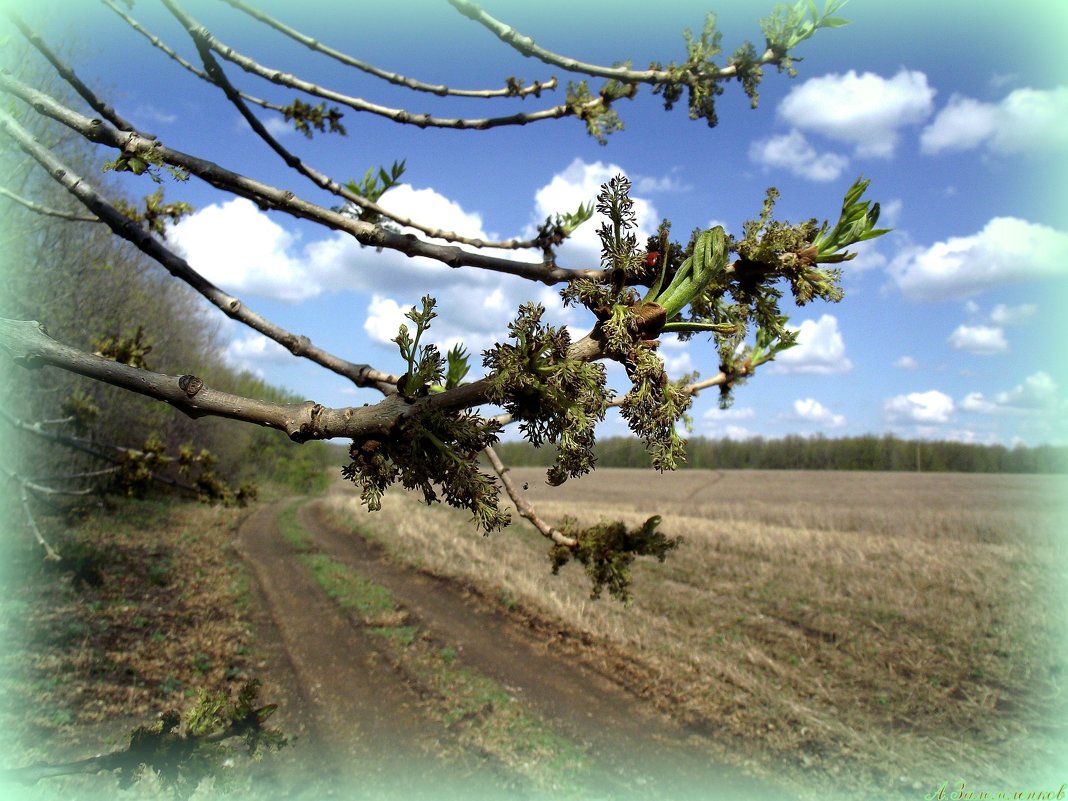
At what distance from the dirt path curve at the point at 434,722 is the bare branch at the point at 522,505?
6.68m

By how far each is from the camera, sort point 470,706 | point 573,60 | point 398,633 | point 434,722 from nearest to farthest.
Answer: point 573,60, point 434,722, point 470,706, point 398,633

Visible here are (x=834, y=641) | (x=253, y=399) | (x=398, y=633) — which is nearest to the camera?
(x=253, y=399)

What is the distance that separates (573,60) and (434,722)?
953cm

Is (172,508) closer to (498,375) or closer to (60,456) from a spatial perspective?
(60,456)

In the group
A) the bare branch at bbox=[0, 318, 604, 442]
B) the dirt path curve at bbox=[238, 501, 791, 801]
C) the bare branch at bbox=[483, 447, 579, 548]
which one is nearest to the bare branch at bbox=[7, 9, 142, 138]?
the bare branch at bbox=[0, 318, 604, 442]

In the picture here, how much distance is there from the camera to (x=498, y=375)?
109cm

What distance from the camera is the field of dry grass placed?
8281 millimetres

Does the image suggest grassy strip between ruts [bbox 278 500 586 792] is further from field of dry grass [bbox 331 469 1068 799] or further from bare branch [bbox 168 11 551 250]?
bare branch [bbox 168 11 551 250]

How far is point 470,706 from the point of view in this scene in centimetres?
997

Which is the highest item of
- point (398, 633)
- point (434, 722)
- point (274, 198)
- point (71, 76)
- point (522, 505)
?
point (71, 76)

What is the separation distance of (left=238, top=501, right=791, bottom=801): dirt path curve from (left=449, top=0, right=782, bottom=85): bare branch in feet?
25.8

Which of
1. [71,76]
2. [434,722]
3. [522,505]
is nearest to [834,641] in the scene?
[434,722]

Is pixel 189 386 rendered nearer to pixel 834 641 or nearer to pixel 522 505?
pixel 522 505

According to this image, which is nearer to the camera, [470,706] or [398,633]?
[470,706]
